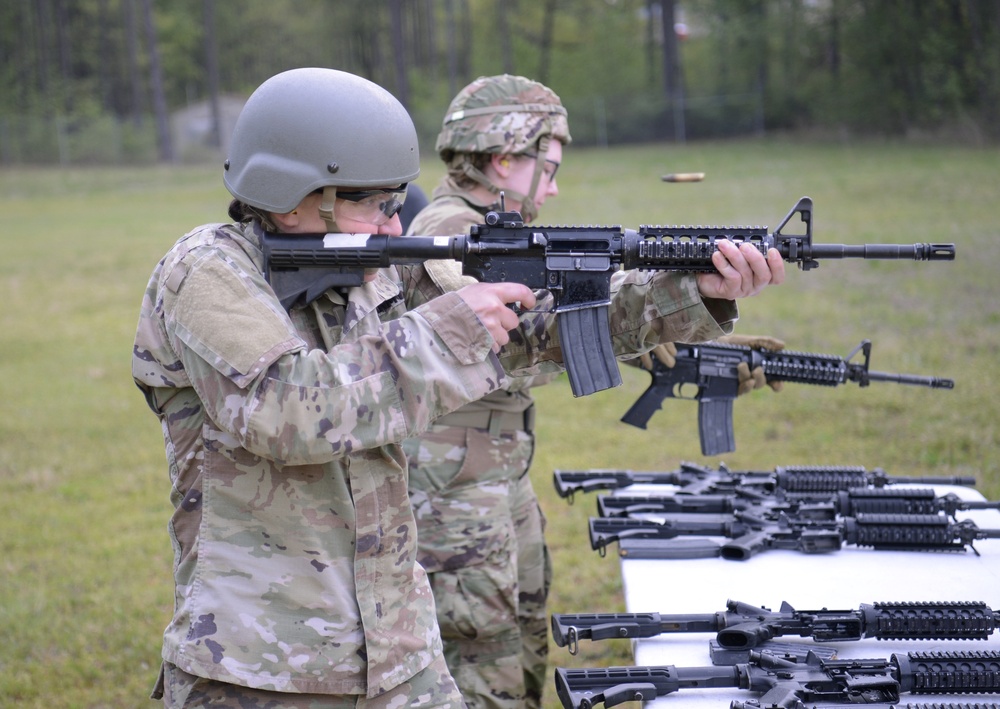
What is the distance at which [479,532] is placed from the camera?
4.13 metres

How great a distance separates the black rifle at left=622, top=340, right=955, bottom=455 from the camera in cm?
482

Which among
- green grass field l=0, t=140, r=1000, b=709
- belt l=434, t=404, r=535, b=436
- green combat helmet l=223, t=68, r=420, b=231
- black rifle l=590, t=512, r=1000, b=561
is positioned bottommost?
green grass field l=0, t=140, r=1000, b=709

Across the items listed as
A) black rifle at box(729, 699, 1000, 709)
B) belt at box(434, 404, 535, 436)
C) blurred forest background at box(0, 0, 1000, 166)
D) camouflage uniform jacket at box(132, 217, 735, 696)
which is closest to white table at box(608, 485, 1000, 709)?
black rifle at box(729, 699, 1000, 709)

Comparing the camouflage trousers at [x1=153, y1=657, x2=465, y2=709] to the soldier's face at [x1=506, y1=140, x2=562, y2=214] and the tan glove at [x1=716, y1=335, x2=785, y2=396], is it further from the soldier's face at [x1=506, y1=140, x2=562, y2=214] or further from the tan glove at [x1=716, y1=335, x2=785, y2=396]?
the tan glove at [x1=716, y1=335, x2=785, y2=396]

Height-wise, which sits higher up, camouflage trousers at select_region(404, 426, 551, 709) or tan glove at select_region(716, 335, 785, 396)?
tan glove at select_region(716, 335, 785, 396)

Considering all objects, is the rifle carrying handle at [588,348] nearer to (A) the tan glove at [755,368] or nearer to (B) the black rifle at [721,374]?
(B) the black rifle at [721,374]

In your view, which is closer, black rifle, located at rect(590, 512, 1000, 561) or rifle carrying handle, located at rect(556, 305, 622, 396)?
rifle carrying handle, located at rect(556, 305, 622, 396)

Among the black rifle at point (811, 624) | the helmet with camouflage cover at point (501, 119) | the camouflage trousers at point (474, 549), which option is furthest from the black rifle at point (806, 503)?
the helmet with camouflage cover at point (501, 119)

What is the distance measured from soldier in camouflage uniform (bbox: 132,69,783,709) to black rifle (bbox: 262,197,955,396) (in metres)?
0.19

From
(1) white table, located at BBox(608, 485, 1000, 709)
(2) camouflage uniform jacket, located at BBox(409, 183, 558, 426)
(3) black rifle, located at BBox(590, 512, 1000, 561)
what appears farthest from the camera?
(2) camouflage uniform jacket, located at BBox(409, 183, 558, 426)

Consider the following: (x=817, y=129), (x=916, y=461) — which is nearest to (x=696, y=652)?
(x=916, y=461)

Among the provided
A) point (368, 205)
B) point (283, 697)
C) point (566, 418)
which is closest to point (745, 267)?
point (368, 205)

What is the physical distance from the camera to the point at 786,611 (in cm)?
347

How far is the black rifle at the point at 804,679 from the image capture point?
9.77ft
